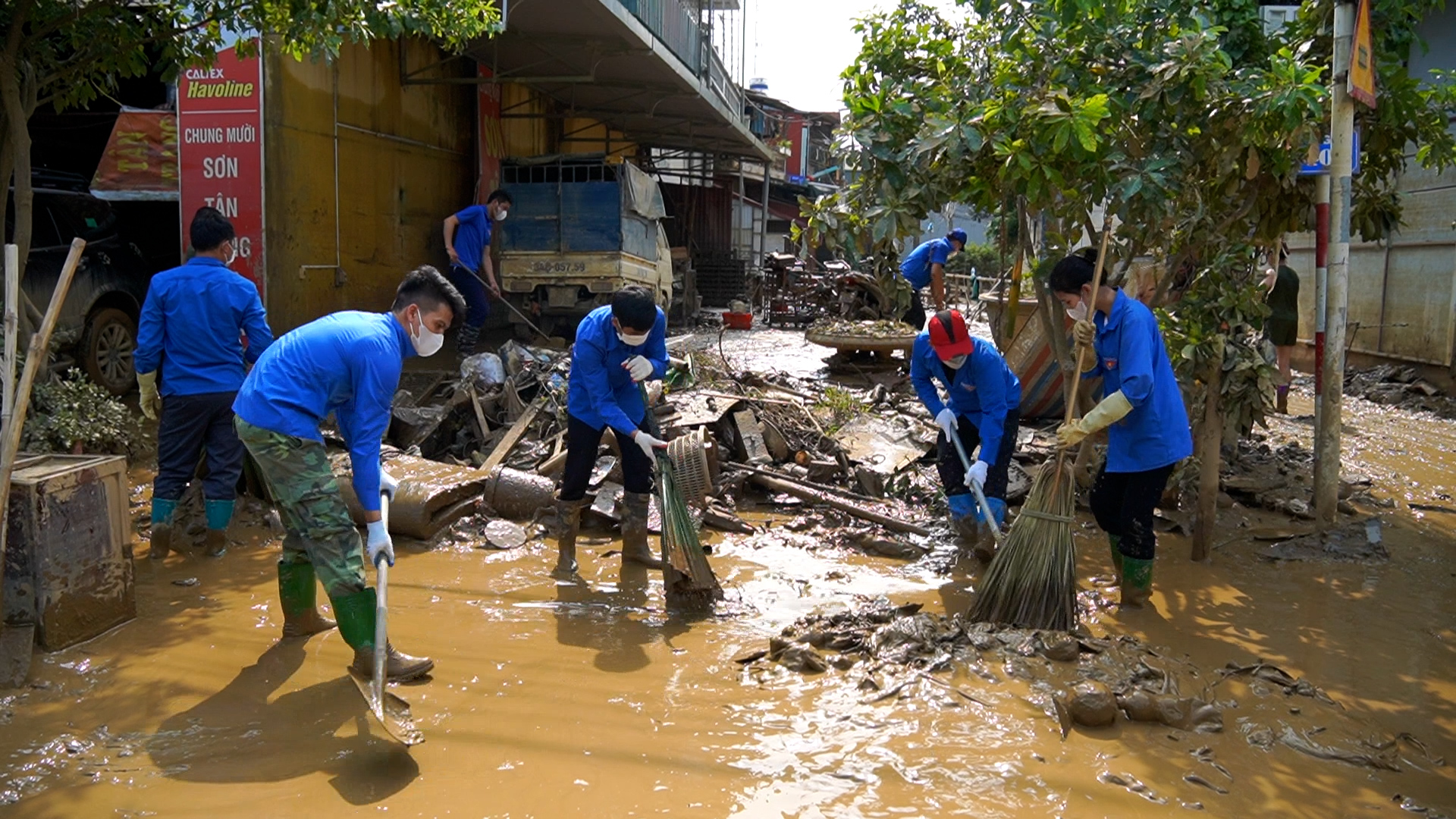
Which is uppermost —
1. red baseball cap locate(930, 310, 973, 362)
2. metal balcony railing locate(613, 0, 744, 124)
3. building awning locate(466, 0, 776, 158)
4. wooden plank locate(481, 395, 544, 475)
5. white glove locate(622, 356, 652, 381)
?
metal balcony railing locate(613, 0, 744, 124)

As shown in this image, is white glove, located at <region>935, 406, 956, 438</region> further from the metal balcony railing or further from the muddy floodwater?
the metal balcony railing

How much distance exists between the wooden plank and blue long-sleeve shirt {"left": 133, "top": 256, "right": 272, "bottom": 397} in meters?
1.86

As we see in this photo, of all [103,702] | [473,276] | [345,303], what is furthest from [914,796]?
[345,303]

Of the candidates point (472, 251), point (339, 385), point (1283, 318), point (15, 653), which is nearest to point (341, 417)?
point (339, 385)

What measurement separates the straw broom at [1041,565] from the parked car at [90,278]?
275 inches

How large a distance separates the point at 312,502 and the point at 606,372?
1.76m

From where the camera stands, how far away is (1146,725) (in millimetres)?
3699

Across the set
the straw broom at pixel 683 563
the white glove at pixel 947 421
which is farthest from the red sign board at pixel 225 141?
the white glove at pixel 947 421

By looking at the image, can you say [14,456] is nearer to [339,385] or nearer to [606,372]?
[339,385]

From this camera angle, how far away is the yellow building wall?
9508 millimetres

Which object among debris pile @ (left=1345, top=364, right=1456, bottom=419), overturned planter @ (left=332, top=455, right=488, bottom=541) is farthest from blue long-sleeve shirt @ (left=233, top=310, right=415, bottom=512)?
debris pile @ (left=1345, top=364, right=1456, bottom=419)

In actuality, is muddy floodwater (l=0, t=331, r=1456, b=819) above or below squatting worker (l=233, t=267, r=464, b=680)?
below

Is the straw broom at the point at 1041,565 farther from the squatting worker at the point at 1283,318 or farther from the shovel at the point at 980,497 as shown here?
the squatting worker at the point at 1283,318

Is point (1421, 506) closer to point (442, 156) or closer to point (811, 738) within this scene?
point (811, 738)
